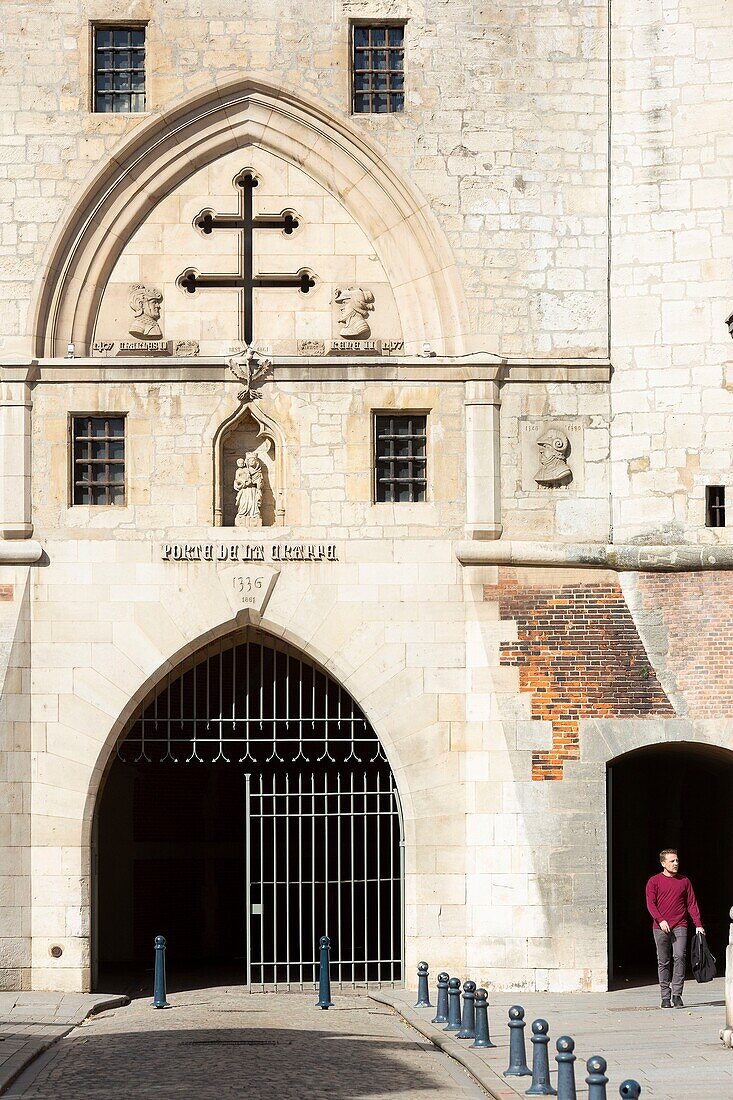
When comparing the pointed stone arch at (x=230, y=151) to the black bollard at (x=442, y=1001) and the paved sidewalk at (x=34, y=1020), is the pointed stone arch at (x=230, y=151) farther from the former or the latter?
the black bollard at (x=442, y=1001)

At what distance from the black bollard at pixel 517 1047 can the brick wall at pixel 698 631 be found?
6.01m

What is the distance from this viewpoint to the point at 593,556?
18234mm

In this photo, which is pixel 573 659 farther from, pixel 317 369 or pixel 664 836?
pixel 664 836

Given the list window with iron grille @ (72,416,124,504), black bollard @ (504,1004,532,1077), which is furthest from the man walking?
window with iron grille @ (72,416,124,504)

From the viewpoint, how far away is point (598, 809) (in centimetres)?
1788

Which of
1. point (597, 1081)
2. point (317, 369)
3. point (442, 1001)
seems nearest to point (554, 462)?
point (317, 369)

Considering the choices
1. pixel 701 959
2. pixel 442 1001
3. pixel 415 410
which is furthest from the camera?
pixel 415 410

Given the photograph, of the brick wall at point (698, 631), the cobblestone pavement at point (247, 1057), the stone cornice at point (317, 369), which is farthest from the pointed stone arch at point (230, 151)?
the cobblestone pavement at point (247, 1057)

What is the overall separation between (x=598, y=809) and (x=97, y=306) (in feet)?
23.2

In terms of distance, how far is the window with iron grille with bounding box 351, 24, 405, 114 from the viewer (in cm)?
1892

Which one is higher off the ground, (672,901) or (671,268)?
(671,268)

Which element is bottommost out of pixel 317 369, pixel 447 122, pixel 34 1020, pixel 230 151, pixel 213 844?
pixel 34 1020

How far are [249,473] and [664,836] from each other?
8458 mm

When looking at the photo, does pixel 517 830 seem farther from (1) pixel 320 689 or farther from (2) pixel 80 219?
(2) pixel 80 219
